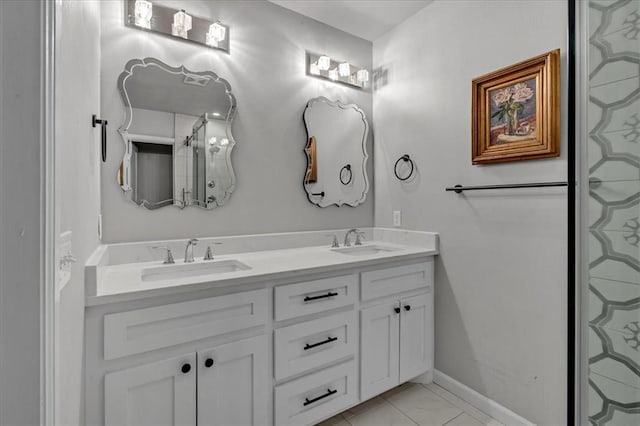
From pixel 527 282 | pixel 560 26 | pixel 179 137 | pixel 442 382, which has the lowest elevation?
pixel 442 382

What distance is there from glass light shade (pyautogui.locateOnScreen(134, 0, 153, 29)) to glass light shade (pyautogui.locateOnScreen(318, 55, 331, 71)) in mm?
1088

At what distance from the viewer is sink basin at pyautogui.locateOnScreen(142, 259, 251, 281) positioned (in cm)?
151

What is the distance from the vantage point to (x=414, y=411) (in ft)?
5.86

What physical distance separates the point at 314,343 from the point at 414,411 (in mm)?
798

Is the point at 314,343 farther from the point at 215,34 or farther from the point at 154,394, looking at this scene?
the point at 215,34

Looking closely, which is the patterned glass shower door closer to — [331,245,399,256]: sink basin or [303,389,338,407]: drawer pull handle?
[303,389,338,407]: drawer pull handle

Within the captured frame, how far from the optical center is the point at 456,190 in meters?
1.90

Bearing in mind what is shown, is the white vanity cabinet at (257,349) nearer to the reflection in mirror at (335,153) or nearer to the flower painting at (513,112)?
the reflection in mirror at (335,153)

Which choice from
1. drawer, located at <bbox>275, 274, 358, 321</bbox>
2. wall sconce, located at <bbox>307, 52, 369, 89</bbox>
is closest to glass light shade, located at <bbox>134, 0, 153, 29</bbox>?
wall sconce, located at <bbox>307, 52, 369, 89</bbox>

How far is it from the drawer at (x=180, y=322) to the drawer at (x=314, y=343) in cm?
17

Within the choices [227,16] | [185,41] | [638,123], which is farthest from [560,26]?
[185,41]

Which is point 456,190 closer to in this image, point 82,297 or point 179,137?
point 179,137

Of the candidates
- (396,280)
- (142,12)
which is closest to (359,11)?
(142,12)

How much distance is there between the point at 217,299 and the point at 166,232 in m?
0.67
